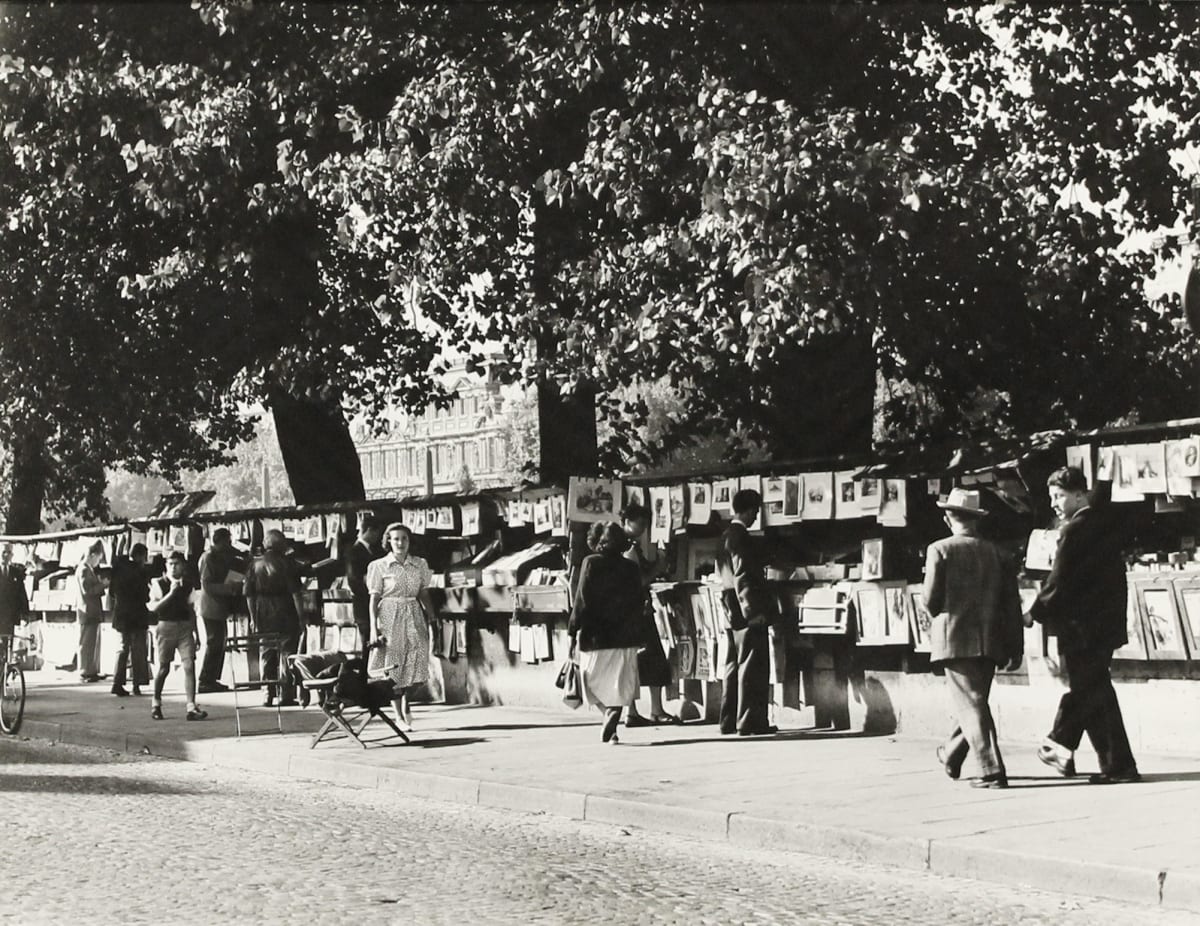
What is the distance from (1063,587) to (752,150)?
15.9 feet

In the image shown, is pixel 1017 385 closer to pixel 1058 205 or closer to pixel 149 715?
pixel 1058 205

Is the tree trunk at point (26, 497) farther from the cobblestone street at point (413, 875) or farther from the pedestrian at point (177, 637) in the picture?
the cobblestone street at point (413, 875)

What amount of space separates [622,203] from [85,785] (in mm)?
6559

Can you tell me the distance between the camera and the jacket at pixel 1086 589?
10.4 m

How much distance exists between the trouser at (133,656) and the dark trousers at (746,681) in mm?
9358

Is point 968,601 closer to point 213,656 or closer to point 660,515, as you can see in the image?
point 660,515

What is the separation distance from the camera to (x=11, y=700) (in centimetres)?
1667

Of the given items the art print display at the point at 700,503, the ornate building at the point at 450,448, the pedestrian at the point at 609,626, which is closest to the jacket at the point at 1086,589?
the pedestrian at the point at 609,626

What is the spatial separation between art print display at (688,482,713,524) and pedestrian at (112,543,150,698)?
818 centimetres

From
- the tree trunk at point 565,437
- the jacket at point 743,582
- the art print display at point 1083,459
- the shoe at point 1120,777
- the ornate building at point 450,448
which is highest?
the ornate building at point 450,448

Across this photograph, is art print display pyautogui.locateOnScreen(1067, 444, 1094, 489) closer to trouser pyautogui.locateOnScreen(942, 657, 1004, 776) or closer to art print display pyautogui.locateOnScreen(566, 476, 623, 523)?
trouser pyautogui.locateOnScreen(942, 657, 1004, 776)

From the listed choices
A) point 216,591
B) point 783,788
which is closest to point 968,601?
point 783,788

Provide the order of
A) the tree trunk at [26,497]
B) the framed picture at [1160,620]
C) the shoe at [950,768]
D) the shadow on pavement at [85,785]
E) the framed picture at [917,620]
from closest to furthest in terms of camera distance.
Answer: the shoe at [950,768], the framed picture at [1160,620], the shadow on pavement at [85,785], the framed picture at [917,620], the tree trunk at [26,497]

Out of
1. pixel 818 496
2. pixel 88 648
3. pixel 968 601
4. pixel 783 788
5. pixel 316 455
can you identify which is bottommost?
pixel 783 788
